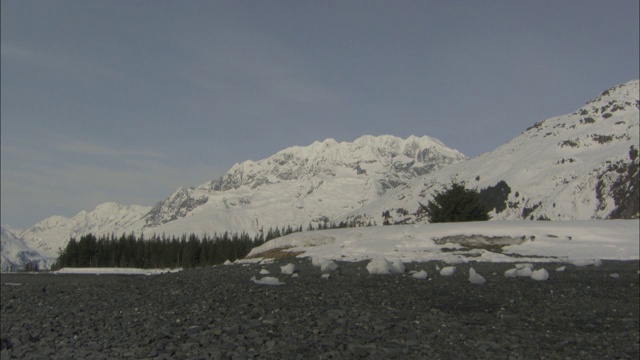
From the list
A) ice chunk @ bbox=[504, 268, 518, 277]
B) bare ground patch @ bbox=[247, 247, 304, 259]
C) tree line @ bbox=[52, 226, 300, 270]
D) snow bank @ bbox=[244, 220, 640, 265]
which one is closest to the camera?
ice chunk @ bbox=[504, 268, 518, 277]

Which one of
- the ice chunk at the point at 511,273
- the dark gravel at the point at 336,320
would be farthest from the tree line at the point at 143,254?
the dark gravel at the point at 336,320

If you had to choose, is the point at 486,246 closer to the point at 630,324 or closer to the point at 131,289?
the point at 630,324

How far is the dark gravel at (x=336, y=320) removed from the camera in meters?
10.2

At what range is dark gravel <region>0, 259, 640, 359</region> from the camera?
33.5 feet

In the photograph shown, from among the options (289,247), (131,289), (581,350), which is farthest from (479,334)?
(289,247)

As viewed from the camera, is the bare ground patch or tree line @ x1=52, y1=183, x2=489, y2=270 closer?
the bare ground patch

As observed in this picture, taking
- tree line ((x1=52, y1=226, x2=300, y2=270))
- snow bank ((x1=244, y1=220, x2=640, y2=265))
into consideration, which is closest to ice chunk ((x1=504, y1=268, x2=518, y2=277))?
snow bank ((x1=244, y1=220, x2=640, y2=265))

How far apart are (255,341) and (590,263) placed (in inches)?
650

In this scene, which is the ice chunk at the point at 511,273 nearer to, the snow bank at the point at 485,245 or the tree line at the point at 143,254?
the snow bank at the point at 485,245

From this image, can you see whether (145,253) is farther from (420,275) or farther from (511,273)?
(511,273)

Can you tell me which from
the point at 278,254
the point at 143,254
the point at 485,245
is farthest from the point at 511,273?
the point at 143,254

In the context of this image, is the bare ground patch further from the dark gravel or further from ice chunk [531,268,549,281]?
ice chunk [531,268,549,281]

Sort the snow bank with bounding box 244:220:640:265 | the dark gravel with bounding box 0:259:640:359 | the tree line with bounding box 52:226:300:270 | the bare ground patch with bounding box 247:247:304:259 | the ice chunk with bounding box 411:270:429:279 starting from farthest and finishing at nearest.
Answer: the tree line with bounding box 52:226:300:270, the bare ground patch with bounding box 247:247:304:259, the snow bank with bounding box 244:220:640:265, the ice chunk with bounding box 411:270:429:279, the dark gravel with bounding box 0:259:640:359

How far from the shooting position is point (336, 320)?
1174 cm
